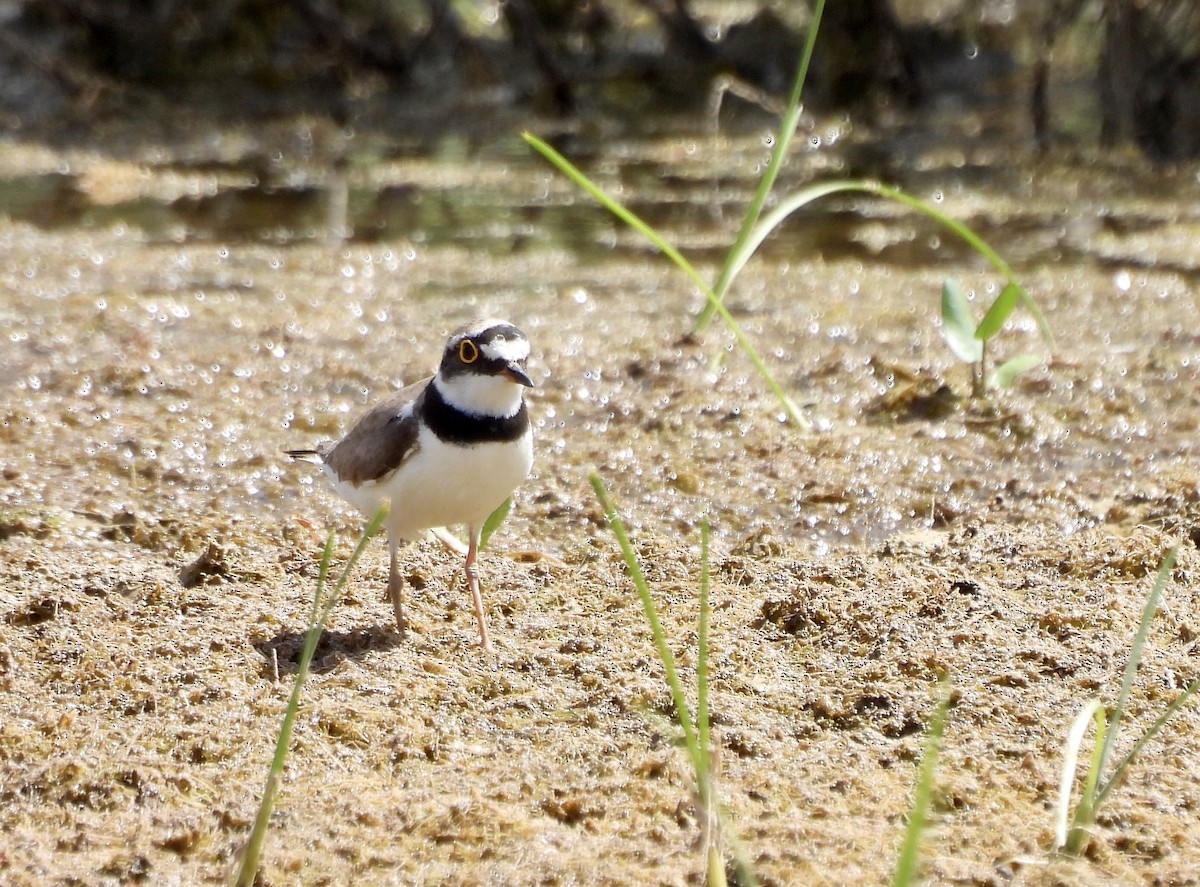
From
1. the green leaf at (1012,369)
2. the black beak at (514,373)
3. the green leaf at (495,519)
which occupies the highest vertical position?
the green leaf at (1012,369)

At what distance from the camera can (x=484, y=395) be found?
3697 millimetres

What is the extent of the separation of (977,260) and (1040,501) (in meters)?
3.47

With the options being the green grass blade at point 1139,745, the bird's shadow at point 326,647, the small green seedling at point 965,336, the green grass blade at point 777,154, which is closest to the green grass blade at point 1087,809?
the green grass blade at point 1139,745

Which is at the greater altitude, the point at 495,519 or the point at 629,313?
the point at 629,313

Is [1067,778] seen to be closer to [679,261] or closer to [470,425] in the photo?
[470,425]

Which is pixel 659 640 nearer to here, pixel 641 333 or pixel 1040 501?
pixel 1040 501

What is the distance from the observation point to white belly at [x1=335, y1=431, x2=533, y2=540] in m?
3.69

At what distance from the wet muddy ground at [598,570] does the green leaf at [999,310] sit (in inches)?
13.9

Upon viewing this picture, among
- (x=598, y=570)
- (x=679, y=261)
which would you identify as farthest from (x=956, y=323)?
(x=598, y=570)

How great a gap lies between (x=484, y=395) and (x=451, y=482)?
0.22 m

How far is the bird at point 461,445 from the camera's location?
3.69 m

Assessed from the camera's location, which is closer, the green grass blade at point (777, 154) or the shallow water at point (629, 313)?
the green grass blade at point (777, 154)

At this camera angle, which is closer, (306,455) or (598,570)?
(598,570)

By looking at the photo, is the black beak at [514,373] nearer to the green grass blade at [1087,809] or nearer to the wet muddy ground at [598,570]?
the wet muddy ground at [598,570]
